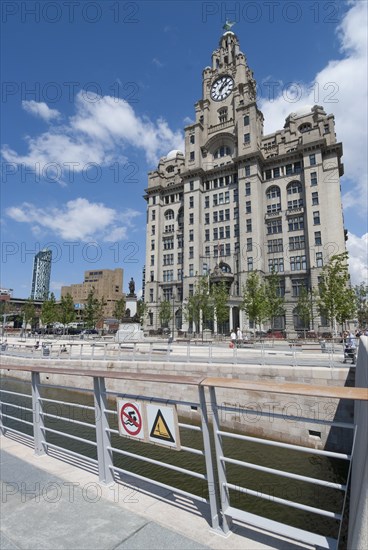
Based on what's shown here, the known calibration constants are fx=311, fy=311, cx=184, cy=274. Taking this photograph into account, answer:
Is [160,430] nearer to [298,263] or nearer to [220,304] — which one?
[220,304]

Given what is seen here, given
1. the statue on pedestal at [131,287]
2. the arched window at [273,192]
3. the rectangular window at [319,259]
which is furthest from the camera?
the arched window at [273,192]

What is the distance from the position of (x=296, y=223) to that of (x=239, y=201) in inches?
451

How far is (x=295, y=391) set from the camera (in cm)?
275

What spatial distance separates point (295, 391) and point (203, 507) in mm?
2074

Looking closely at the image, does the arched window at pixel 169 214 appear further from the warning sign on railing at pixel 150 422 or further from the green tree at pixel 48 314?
the warning sign on railing at pixel 150 422

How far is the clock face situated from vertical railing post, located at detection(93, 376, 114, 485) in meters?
76.9

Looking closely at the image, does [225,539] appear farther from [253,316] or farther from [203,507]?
[253,316]

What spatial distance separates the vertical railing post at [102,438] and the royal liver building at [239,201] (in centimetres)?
4640

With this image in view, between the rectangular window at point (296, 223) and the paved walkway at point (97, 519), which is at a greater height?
the rectangular window at point (296, 223)

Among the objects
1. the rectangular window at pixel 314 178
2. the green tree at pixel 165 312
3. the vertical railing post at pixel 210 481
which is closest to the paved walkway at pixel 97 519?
the vertical railing post at pixel 210 481

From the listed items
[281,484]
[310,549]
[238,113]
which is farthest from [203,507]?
[238,113]

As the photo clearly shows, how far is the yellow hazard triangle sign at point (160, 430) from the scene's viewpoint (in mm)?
3631

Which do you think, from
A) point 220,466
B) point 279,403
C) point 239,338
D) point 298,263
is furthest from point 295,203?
point 220,466

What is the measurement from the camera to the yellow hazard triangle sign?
363cm
